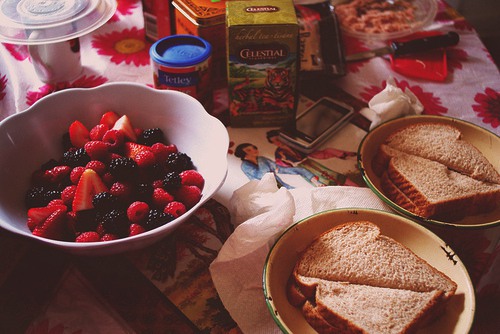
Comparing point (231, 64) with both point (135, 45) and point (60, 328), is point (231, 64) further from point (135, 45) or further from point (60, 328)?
point (60, 328)

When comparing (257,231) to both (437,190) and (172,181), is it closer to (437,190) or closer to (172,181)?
(172,181)

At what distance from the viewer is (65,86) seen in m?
1.47

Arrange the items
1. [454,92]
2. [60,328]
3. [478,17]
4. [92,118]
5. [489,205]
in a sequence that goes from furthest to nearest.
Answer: [478,17] < [454,92] < [92,118] < [489,205] < [60,328]

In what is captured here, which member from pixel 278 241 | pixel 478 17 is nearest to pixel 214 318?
pixel 278 241

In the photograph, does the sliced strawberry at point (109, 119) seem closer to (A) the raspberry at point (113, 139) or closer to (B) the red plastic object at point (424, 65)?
(A) the raspberry at point (113, 139)

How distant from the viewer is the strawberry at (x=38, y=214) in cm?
94

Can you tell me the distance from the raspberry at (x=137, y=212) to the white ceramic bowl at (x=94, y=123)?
49 millimetres

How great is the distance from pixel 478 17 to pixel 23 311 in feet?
7.63

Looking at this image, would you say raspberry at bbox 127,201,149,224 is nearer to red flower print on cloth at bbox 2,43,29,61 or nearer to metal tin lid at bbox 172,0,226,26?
metal tin lid at bbox 172,0,226,26

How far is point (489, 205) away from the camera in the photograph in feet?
3.48

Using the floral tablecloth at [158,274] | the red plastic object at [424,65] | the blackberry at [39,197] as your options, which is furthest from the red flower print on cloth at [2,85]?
the red plastic object at [424,65]

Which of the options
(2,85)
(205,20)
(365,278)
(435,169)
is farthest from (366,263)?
(2,85)

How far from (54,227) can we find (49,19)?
0.60m

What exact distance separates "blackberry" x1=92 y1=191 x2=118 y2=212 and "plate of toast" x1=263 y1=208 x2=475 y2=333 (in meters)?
0.32
